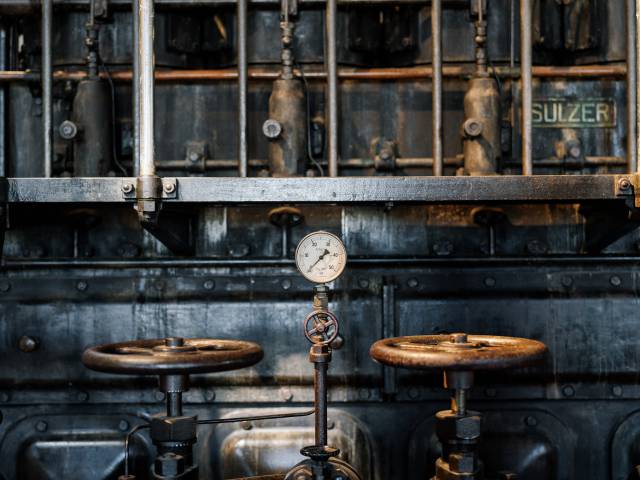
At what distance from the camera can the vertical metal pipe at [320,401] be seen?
86.8 inches

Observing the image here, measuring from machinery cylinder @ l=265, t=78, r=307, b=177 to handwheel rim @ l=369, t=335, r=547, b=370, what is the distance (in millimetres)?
793

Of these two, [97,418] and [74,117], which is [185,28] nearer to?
[74,117]

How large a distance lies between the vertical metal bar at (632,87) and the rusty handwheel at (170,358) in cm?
138

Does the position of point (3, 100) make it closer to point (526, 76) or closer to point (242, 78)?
point (242, 78)

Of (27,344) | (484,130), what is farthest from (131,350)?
(484,130)

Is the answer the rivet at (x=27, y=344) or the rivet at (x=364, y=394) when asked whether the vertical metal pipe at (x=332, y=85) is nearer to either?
the rivet at (x=364, y=394)

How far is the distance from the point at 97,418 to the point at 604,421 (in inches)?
75.0

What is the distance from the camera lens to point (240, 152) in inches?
95.9

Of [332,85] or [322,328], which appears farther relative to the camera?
[332,85]

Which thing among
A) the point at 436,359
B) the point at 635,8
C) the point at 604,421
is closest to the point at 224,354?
the point at 436,359

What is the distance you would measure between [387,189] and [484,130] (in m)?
0.51

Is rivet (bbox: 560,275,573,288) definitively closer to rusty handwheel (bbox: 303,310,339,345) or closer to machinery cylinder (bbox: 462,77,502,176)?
machinery cylinder (bbox: 462,77,502,176)

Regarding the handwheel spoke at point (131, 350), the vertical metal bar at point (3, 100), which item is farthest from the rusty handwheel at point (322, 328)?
the vertical metal bar at point (3, 100)

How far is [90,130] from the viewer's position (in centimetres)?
267
